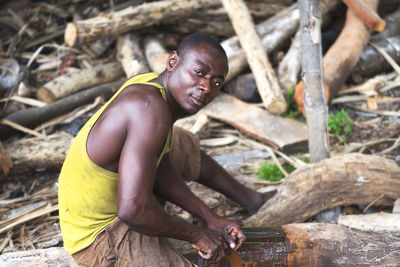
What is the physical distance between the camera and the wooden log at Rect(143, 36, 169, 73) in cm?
479

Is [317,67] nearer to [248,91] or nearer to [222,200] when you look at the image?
[222,200]

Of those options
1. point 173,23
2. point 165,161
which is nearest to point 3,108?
point 173,23

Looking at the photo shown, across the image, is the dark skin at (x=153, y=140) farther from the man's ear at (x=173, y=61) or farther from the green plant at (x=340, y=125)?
the green plant at (x=340, y=125)

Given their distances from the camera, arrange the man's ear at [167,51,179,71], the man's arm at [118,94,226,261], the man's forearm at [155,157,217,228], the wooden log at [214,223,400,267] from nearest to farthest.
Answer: the man's arm at [118,94,226,261] → the man's ear at [167,51,179,71] → the wooden log at [214,223,400,267] → the man's forearm at [155,157,217,228]

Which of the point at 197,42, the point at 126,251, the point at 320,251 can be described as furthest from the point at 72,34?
the point at 320,251

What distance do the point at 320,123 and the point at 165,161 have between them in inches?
51.2

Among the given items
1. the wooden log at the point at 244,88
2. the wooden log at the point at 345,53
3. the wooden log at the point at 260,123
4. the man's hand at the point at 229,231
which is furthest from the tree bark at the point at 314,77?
the wooden log at the point at 244,88

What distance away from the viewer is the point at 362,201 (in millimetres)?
2951

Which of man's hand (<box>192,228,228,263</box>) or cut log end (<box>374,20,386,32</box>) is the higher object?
cut log end (<box>374,20,386,32</box>)

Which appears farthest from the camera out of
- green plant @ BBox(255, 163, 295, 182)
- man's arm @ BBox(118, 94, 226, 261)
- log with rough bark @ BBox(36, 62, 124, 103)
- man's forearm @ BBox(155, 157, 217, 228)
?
log with rough bark @ BBox(36, 62, 124, 103)

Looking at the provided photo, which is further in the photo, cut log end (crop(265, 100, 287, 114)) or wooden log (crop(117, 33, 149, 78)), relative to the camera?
wooden log (crop(117, 33, 149, 78))

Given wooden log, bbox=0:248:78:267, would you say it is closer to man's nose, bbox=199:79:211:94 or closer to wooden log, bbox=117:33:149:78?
man's nose, bbox=199:79:211:94

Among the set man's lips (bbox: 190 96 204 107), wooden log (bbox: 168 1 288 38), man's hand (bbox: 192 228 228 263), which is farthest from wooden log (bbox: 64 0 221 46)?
man's hand (bbox: 192 228 228 263)

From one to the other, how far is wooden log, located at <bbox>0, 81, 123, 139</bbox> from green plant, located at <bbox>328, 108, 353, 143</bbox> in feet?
8.26
